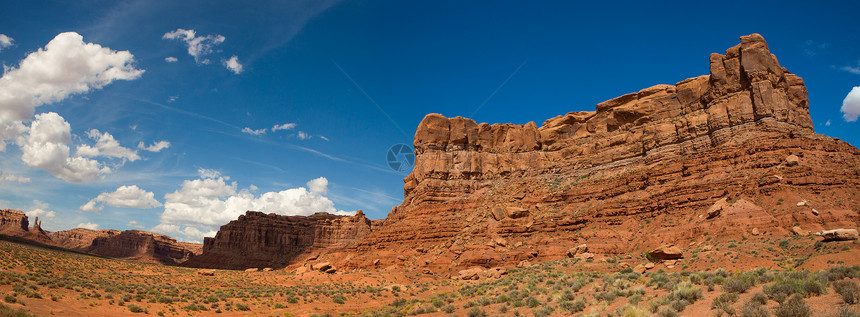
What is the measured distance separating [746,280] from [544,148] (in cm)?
5069

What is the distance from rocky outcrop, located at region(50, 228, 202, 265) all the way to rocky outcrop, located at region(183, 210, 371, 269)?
40812 millimetres

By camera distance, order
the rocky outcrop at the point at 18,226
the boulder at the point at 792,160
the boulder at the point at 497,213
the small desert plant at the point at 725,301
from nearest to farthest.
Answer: the small desert plant at the point at 725,301 < the boulder at the point at 792,160 < the boulder at the point at 497,213 < the rocky outcrop at the point at 18,226

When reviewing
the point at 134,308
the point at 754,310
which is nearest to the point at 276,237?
the point at 134,308

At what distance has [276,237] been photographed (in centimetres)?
11288

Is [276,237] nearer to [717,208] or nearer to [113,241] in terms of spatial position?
[113,241]

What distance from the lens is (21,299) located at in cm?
1906

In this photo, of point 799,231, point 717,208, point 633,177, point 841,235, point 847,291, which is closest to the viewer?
point 847,291

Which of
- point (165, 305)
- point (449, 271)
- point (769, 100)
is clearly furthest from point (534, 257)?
point (165, 305)

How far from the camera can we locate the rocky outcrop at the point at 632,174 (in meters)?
33.5

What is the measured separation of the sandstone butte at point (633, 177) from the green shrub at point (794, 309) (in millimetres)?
23085

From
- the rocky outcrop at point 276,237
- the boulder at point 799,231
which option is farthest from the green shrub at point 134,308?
the rocky outcrop at point 276,237

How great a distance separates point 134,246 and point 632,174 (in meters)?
165

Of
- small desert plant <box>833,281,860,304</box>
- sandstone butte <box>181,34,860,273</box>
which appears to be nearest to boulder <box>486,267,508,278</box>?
sandstone butte <box>181,34,860,273</box>

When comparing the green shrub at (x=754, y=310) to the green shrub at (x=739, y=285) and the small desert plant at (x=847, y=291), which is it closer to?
the small desert plant at (x=847, y=291)
